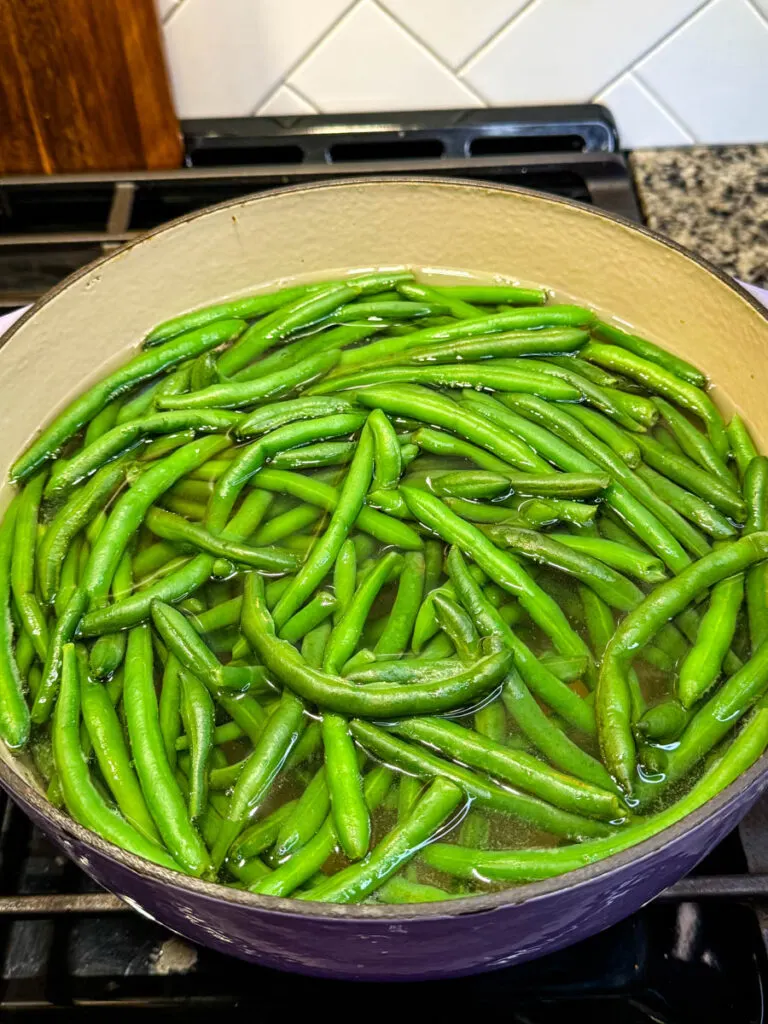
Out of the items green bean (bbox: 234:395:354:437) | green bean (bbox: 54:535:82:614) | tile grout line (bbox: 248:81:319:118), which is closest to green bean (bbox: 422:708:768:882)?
green bean (bbox: 54:535:82:614)

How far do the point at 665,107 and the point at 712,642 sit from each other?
58.8 inches

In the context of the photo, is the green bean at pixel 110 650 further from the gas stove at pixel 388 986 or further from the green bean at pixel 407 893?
the green bean at pixel 407 893

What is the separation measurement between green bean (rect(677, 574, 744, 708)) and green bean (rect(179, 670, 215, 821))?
0.53 metres

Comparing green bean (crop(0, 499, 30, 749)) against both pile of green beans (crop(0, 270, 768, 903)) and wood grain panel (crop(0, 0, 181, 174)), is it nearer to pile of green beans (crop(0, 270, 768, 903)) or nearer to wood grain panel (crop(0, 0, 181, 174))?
pile of green beans (crop(0, 270, 768, 903))

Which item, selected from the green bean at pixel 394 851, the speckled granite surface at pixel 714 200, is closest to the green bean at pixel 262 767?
the green bean at pixel 394 851

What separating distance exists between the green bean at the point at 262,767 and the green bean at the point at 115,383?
0.58 m

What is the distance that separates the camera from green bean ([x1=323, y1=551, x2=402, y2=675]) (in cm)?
110

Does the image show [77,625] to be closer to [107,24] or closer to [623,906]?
[623,906]

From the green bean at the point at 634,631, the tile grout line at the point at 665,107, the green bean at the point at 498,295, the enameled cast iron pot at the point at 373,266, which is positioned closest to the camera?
the enameled cast iron pot at the point at 373,266

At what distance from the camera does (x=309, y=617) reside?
3.79 ft

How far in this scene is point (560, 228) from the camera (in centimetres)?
151

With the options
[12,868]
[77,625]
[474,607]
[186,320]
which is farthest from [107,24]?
[12,868]

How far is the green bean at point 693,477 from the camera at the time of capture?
1260 mm

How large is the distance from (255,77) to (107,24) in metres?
0.37
